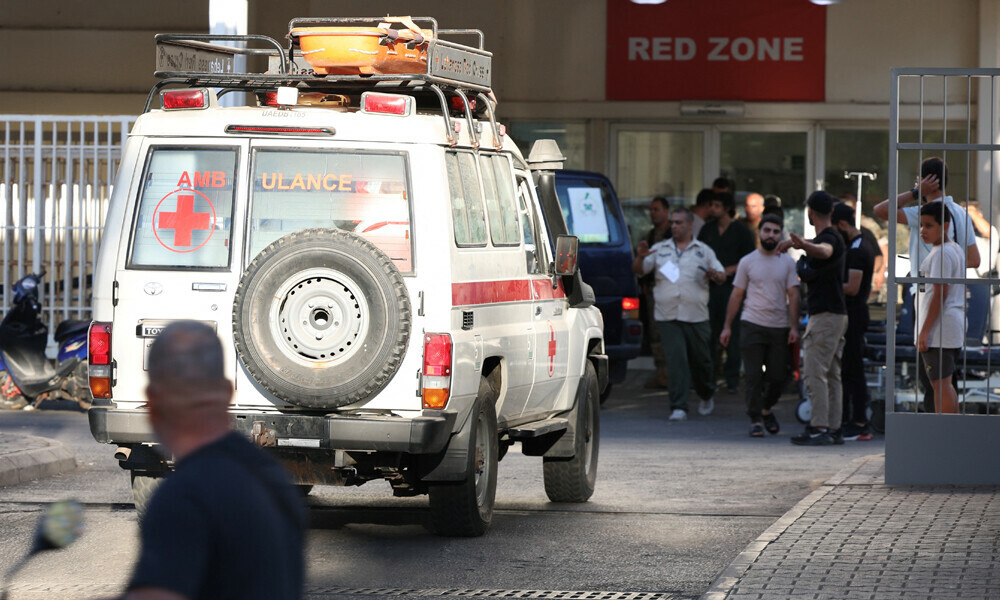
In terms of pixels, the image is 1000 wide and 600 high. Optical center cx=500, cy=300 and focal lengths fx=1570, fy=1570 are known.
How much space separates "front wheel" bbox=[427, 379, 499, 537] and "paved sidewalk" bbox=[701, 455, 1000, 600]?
142 cm

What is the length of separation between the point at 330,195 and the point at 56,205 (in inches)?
342

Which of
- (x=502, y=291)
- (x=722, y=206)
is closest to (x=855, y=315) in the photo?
(x=722, y=206)

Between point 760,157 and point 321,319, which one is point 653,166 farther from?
point 321,319

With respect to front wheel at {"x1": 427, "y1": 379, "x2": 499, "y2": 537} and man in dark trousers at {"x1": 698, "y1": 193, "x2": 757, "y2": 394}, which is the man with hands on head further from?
front wheel at {"x1": 427, "y1": 379, "x2": 499, "y2": 537}

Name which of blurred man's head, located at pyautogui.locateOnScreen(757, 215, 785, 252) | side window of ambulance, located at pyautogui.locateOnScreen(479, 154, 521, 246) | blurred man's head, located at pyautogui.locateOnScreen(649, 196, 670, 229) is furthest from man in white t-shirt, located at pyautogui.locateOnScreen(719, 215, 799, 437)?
side window of ambulance, located at pyautogui.locateOnScreen(479, 154, 521, 246)

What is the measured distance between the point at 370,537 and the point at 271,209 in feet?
6.13

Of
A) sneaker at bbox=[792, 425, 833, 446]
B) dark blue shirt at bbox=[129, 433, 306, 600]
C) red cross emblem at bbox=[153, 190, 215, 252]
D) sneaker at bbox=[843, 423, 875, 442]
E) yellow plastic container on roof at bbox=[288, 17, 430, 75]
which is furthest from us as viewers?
sneaker at bbox=[843, 423, 875, 442]

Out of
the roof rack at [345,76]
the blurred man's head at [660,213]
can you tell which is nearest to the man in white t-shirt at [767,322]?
the blurred man's head at [660,213]

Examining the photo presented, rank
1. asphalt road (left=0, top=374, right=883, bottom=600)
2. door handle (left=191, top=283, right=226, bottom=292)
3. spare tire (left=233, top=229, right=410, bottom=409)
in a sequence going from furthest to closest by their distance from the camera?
door handle (left=191, top=283, right=226, bottom=292) → spare tire (left=233, top=229, right=410, bottom=409) → asphalt road (left=0, top=374, right=883, bottom=600)

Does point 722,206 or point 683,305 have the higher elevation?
point 722,206

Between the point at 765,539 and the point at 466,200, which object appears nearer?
the point at 765,539

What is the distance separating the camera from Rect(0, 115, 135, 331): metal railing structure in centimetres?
1526

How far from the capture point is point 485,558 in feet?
25.1

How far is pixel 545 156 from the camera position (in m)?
9.38
